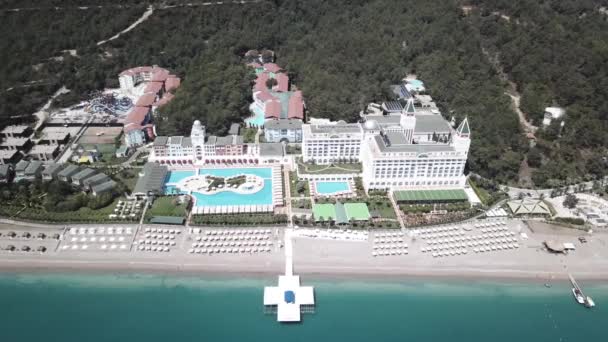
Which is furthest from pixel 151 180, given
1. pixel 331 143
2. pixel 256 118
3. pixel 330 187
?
pixel 331 143

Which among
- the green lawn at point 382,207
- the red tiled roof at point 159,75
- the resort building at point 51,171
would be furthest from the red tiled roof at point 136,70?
the green lawn at point 382,207

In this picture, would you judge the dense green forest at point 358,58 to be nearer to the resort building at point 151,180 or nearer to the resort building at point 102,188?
the resort building at point 151,180

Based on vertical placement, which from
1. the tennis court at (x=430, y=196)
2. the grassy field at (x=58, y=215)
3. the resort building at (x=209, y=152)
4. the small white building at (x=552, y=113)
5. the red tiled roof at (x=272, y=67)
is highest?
the red tiled roof at (x=272, y=67)

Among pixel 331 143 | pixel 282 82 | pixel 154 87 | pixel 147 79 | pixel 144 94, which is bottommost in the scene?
pixel 331 143

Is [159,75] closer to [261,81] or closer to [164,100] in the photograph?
[164,100]

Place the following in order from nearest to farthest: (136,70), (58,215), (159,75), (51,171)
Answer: (58,215), (51,171), (159,75), (136,70)

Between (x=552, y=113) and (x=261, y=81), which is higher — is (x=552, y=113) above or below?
below

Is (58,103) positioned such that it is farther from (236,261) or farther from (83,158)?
(236,261)
